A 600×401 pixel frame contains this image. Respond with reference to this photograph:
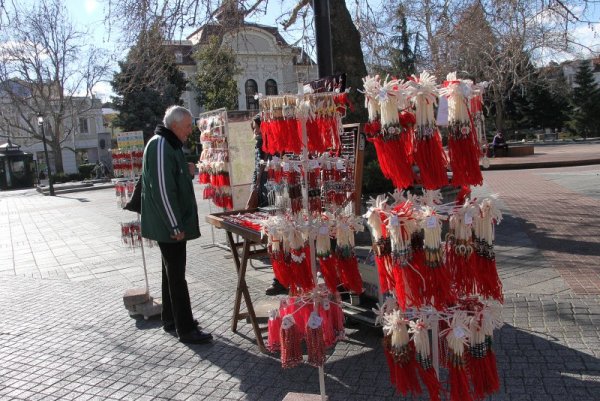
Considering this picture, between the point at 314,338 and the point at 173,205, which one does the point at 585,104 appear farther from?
the point at 314,338

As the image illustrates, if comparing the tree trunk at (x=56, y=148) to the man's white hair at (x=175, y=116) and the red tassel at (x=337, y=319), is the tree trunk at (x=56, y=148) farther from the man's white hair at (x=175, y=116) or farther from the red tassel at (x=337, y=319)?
the red tassel at (x=337, y=319)

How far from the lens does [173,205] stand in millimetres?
4328

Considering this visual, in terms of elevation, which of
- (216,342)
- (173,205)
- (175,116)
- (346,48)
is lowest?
(216,342)

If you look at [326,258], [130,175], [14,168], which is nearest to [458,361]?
[326,258]

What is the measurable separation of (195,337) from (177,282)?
0.53m

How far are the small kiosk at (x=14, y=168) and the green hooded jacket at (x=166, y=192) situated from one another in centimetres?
3740

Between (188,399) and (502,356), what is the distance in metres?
2.35

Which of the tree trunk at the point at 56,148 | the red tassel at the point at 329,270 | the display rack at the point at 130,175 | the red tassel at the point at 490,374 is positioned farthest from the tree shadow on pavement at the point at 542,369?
the tree trunk at the point at 56,148

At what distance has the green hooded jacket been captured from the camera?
4309 millimetres

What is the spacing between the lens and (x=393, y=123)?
100 inches

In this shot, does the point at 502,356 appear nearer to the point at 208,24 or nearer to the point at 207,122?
the point at 207,122

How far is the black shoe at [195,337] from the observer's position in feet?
15.1

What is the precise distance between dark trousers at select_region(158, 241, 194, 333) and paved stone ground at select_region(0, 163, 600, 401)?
9.4 inches

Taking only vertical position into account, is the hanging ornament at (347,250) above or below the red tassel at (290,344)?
above
